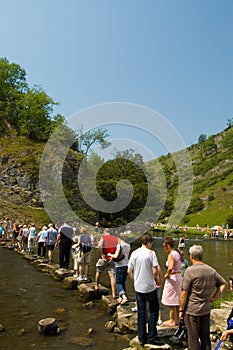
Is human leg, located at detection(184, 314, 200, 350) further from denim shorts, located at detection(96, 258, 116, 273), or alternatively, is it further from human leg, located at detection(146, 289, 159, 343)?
denim shorts, located at detection(96, 258, 116, 273)

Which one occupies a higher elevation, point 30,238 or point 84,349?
point 30,238

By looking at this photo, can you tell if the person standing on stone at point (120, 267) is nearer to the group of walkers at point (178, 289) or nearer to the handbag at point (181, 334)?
the group of walkers at point (178, 289)

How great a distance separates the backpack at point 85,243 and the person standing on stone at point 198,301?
7.67 meters

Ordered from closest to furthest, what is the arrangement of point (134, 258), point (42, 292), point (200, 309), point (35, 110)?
point (200, 309) → point (134, 258) → point (42, 292) → point (35, 110)

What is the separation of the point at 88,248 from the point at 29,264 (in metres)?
7.46

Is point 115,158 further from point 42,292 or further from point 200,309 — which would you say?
point 200,309

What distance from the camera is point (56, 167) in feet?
194

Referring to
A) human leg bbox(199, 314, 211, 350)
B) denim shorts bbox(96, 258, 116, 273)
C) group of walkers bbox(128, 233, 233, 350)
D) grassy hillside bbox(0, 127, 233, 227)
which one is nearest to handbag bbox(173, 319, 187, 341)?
group of walkers bbox(128, 233, 233, 350)

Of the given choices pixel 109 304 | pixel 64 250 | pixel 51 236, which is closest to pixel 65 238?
pixel 64 250

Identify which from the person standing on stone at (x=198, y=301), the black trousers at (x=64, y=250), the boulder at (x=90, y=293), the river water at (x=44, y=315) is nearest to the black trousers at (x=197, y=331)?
the person standing on stone at (x=198, y=301)

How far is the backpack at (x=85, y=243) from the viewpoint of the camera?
13109 mm

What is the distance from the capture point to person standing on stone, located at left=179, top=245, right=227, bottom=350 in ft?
18.7

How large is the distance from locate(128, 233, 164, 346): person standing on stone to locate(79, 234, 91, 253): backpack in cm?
599

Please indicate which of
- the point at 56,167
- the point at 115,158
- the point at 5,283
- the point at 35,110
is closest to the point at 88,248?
the point at 5,283
